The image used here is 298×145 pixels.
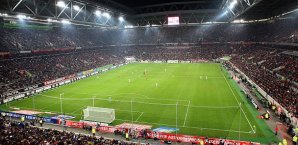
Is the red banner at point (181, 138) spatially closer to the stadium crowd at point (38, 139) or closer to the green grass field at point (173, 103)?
the green grass field at point (173, 103)

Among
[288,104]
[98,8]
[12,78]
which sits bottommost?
[288,104]

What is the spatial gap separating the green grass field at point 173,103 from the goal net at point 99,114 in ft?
2.99

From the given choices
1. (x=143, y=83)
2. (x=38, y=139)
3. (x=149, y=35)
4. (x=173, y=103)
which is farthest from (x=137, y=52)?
(x=38, y=139)

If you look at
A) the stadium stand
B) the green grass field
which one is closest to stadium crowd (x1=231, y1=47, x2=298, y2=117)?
the stadium stand

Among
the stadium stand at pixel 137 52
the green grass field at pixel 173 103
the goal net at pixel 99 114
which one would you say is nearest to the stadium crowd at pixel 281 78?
the stadium stand at pixel 137 52

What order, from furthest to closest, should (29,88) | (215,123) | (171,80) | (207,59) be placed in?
(207,59) → (171,80) → (29,88) → (215,123)

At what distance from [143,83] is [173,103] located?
15.6 m

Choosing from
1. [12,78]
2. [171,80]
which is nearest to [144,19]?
[171,80]

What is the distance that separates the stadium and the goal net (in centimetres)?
11

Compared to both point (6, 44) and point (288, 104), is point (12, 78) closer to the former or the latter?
point (6, 44)

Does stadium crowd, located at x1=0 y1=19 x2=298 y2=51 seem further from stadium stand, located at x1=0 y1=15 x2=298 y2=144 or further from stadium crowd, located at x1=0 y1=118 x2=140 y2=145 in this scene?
stadium crowd, located at x1=0 y1=118 x2=140 y2=145

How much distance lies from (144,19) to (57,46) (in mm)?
42483

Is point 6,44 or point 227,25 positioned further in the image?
point 227,25

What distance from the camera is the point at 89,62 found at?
71875mm
